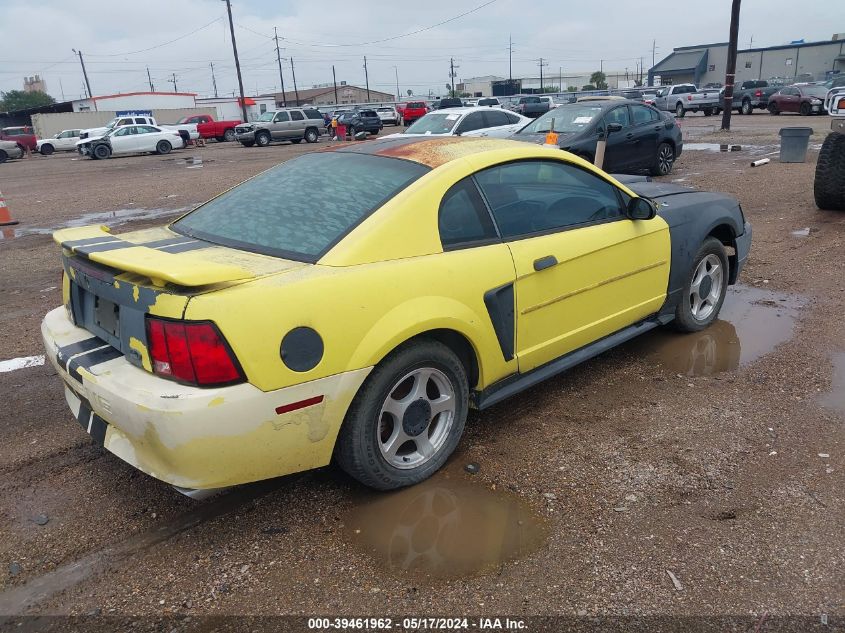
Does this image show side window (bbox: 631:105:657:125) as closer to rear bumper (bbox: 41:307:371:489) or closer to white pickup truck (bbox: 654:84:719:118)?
rear bumper (bbox: 41:307:371:489)

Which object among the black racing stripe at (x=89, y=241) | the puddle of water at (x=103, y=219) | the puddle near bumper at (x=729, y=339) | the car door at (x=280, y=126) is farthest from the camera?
the car door at (x=280, y=126)

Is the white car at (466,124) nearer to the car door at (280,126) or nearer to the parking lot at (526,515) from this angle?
the parking lot at (526,515)

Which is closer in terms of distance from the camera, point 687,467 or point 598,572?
point 598,572

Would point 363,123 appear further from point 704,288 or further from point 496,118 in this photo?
point 704,288

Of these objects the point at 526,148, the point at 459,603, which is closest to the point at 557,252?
the point at 526,148

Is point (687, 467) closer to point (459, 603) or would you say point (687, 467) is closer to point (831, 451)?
point (831, 451)

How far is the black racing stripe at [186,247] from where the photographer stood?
2.87 m

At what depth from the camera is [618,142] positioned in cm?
1191

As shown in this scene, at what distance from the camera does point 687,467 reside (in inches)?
122

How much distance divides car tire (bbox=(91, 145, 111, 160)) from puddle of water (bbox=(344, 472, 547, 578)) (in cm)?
3044

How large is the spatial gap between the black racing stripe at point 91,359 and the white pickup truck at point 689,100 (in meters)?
36.0

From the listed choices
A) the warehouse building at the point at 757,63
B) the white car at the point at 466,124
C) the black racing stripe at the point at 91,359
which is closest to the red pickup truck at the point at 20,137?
the white car at the point at 466,124

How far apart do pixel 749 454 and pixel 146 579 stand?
281 cm

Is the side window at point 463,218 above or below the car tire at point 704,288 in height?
above
